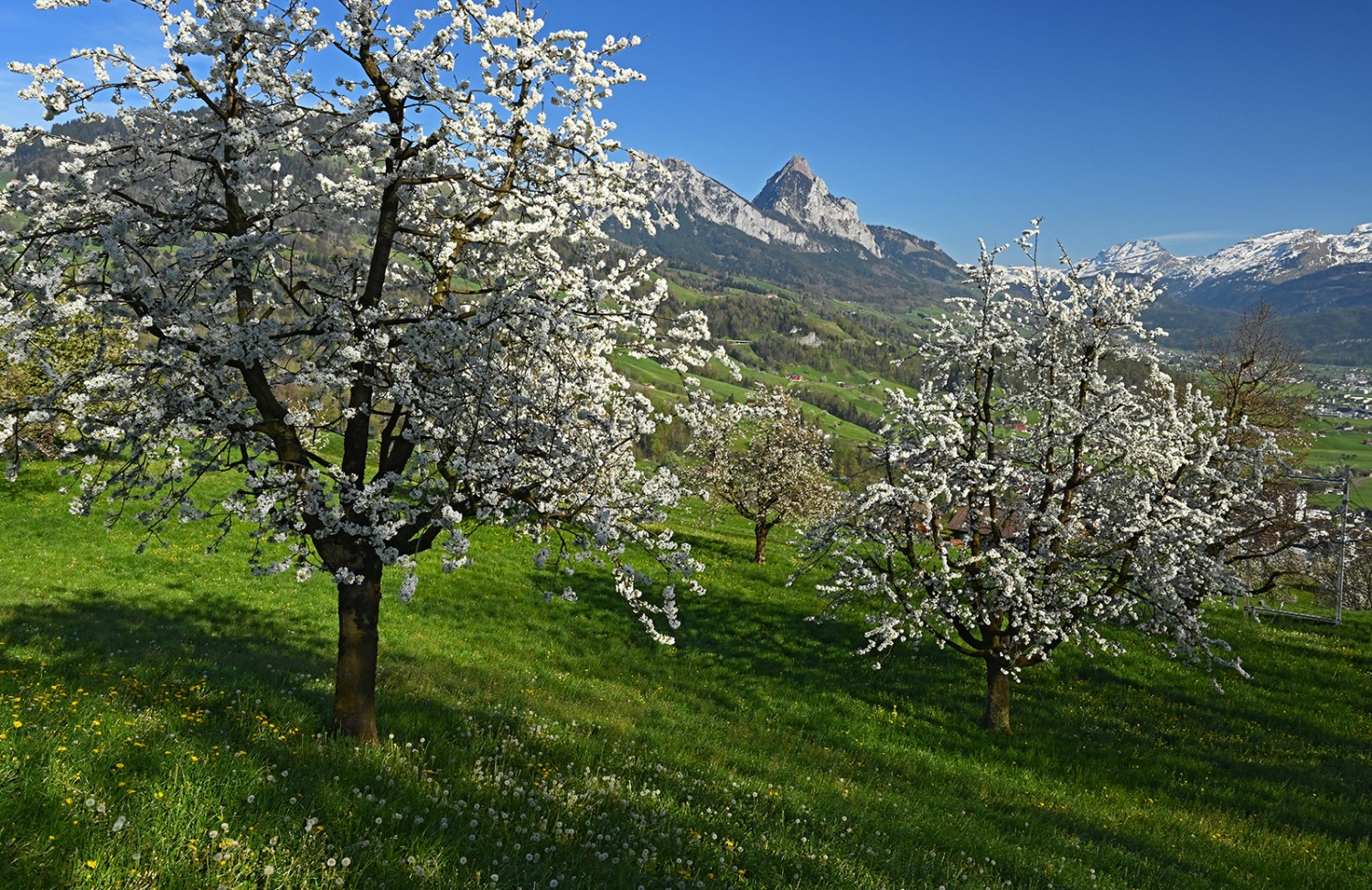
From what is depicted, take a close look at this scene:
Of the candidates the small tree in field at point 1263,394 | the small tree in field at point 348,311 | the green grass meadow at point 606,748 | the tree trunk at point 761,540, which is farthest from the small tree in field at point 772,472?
the small tree in field at point 348,311

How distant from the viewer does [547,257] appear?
1190cm

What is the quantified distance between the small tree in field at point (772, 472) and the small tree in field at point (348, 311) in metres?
26.9

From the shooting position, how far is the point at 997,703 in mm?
19422

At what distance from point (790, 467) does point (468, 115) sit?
31.4 metres

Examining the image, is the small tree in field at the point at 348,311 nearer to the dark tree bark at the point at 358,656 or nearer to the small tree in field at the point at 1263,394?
the dark tree bark at the point at 358,656

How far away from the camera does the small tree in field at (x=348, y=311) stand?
9062mm

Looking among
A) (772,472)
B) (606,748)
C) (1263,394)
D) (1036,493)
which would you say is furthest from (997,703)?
(1263,394)

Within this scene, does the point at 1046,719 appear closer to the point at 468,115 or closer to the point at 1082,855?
the point at 1082,855

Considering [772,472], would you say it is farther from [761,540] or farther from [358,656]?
[358,656]

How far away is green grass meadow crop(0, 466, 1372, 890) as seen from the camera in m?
6.56

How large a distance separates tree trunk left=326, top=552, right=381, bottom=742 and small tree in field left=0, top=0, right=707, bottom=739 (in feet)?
0.12

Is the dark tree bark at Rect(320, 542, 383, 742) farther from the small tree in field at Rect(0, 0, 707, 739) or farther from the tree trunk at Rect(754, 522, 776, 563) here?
the tree trunk at Rect(754, 522, 776, 563)

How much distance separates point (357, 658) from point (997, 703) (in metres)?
16.0

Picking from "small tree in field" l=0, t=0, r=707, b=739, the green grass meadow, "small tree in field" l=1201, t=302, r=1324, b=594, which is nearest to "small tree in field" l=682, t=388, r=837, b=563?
the green grass meadow
